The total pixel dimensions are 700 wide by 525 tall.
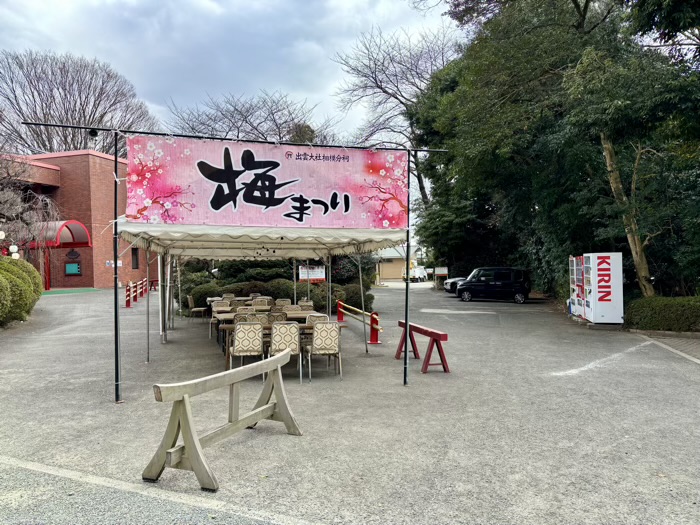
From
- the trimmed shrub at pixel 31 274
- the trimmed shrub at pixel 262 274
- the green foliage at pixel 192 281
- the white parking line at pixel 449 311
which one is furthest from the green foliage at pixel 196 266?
the white parking line at pixel 449 311

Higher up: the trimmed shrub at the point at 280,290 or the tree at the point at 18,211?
the tree at the point at 18,211

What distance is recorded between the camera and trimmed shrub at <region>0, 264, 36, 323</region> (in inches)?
508

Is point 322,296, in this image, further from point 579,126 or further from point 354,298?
point 579,126

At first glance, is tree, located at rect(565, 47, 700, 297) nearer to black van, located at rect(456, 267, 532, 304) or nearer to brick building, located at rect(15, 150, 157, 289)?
black van, located at rect(456, 267, 532, 304)

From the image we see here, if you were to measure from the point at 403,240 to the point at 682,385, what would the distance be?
419cm

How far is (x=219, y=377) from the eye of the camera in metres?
4.07

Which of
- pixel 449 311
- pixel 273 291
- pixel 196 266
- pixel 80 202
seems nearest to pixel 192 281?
pixel 196 266

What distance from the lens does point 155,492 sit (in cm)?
356

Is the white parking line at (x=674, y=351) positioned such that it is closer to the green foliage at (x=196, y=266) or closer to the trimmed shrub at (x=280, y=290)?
the trimmed shrub at (x=280, y=290)

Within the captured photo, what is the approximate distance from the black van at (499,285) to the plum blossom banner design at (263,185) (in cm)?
1684

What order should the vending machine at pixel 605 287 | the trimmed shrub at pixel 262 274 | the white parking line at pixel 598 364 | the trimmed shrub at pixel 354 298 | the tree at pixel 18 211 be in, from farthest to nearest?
the trimmed shrub at pixel 262 274, the tree at pixel 18 211, the trimmed shrub at pixel 354 298, the vending machine at pixel 605 287, the white parking line at pixel 598 364

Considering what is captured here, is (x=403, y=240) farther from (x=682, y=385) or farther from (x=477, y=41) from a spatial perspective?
(x=477, y=41)

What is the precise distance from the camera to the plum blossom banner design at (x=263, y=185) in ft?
20.1

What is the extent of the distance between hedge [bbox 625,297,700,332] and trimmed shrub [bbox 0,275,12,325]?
14.8 metres
